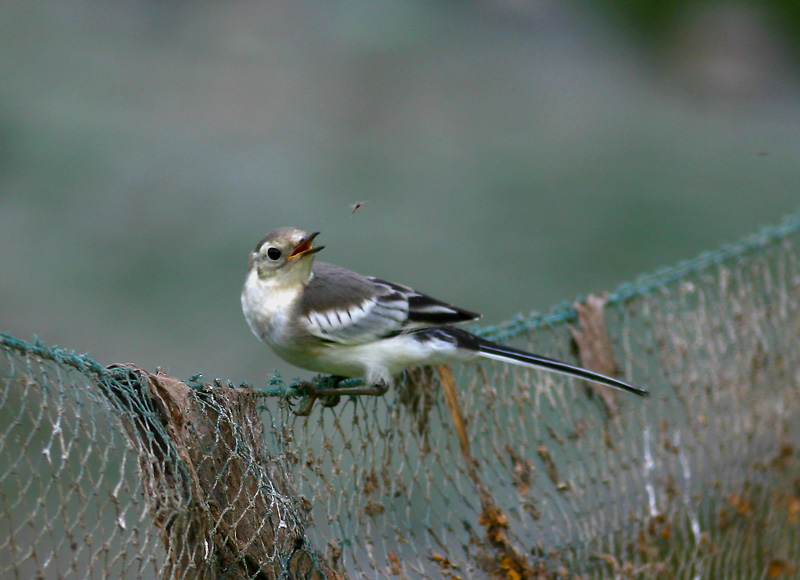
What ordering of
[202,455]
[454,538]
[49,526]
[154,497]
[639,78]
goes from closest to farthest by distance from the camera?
[49,526] → [154,497] → [202,455] → [454,538] → [639,78]

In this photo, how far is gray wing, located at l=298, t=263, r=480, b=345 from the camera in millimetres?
3771

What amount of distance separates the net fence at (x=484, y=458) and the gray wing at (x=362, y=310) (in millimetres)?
291

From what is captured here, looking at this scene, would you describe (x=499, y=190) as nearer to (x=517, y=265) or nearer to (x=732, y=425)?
(x=517, y=265)

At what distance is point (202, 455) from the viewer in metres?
2.82

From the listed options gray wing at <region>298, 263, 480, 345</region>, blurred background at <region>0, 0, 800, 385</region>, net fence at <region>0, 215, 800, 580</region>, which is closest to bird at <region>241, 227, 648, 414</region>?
gray wing at <region>298, 263, 480, 345</region>

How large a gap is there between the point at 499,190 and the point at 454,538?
7.22 m

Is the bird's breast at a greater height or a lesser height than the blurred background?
lesser

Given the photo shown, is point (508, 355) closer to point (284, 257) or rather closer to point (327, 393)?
point (327, 393)

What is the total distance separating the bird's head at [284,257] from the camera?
3836 mm

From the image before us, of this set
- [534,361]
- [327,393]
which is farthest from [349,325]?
[534,361]

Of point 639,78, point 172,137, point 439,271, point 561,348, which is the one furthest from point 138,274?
point 639,78

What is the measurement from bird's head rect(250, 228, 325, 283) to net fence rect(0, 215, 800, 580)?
62 cm

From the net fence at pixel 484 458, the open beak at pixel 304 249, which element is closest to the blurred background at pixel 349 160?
the net fence at pixel 484 458

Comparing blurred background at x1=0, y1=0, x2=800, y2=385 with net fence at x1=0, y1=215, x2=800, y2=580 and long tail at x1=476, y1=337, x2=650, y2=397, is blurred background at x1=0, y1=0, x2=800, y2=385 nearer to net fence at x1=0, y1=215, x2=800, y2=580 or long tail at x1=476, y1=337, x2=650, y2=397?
net fence at x1=0, y1=215, x2=800, y2=580
